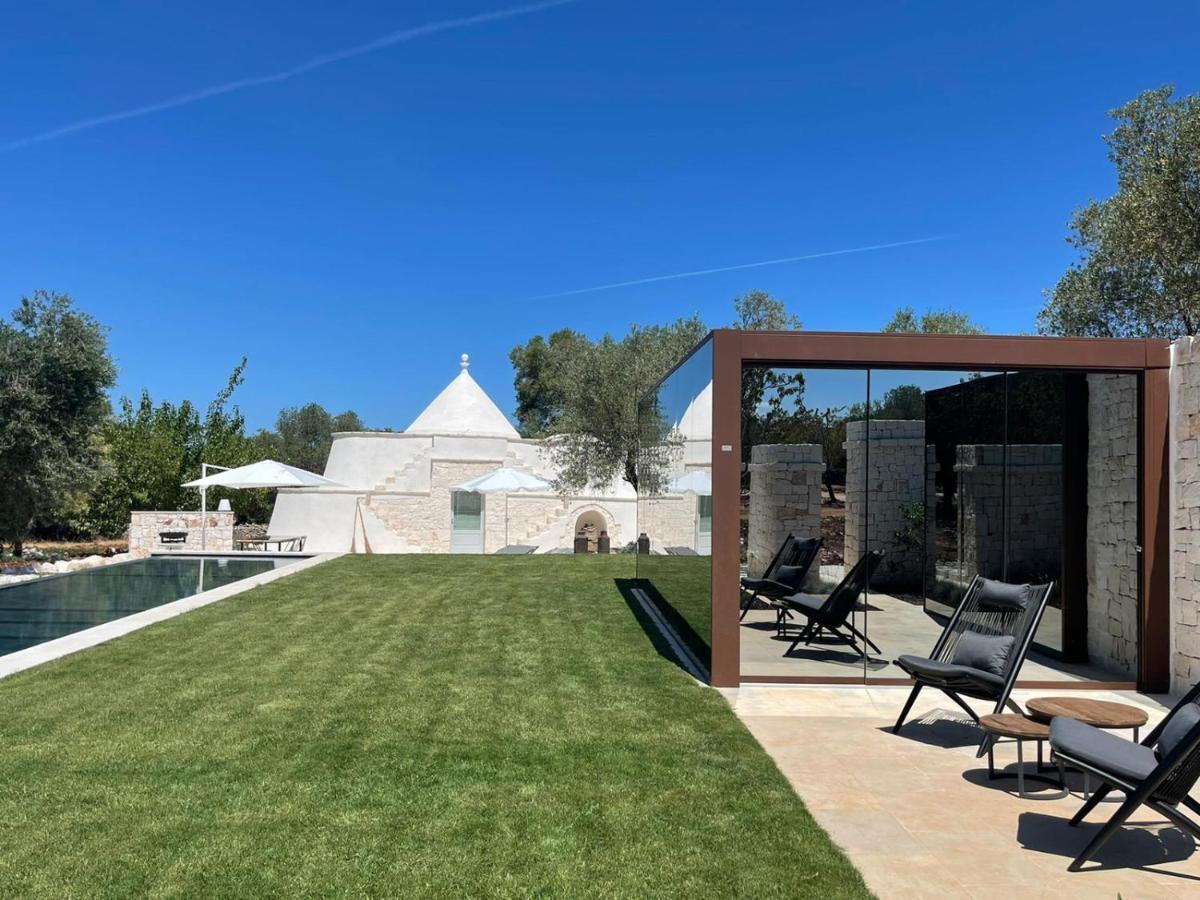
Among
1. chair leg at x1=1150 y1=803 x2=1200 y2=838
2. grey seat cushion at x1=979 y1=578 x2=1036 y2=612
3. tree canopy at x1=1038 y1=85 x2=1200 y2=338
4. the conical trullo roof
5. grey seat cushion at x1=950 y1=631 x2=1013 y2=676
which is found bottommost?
chair leg at x1=1150 y1=803 x2=1200 y2=838

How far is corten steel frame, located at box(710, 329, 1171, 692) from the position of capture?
23.5 feet

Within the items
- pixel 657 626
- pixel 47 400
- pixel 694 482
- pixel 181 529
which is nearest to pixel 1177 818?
pixel 694 482

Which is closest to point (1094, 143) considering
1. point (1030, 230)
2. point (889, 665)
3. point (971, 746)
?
point (1030, 230)

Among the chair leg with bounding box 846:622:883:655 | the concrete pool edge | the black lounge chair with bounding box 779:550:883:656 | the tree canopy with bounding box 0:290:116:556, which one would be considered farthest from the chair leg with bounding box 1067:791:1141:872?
the tree canopy with bounding box 0:290:116:556

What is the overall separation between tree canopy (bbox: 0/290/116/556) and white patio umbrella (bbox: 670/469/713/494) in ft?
49.9

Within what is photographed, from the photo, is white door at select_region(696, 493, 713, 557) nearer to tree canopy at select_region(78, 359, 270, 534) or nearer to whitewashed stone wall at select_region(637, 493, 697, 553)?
whitewashed stone wall at select_region(637, 493, 697, 553)

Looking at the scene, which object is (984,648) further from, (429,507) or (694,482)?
(429,507)

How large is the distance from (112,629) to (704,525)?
7.08 m

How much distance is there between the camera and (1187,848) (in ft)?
13.2

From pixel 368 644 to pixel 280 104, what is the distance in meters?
18.3

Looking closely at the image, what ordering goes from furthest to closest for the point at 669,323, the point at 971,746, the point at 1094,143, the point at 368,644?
the point at 669,323 → the point at 1094,143 → the point at 368,644 → the point at 971,746

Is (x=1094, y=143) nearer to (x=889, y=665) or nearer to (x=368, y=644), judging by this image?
(x=889, y=665)

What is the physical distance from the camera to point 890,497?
8156mm

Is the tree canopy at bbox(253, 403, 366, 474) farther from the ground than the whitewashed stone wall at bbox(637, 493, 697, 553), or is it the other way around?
the tree canopy at bbox(253, 403, 366, 474)
